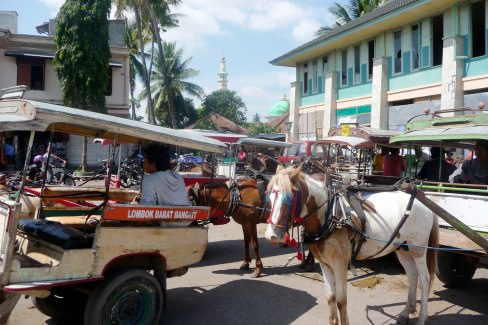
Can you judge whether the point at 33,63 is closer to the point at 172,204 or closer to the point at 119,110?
the point at 119,110

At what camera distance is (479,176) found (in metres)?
5.77

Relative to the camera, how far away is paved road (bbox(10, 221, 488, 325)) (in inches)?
197

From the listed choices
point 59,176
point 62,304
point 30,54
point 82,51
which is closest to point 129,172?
point 59,176

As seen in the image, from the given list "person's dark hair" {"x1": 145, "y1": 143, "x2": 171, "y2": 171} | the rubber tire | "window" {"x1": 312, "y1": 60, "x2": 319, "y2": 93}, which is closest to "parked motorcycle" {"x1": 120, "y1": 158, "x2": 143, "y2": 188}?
the rubber tire

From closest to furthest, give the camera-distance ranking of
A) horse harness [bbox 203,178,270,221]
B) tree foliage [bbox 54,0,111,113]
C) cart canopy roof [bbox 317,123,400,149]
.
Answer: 1. horse harness [bbox 203,178,270,221]
2. cart canopy roof [bbox 317,123,400,149]
3. tree foliage [bbox 54,0,111,113]

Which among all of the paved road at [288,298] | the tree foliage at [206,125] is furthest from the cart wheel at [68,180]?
the tree foliage at [206,125]

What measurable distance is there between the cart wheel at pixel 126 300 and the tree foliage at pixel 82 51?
68.8 feet

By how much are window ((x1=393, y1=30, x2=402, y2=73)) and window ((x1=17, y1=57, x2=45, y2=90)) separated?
66.9 feet

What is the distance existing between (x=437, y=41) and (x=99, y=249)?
59.8 ft

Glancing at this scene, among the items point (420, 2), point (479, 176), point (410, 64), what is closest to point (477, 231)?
point (479, 176)

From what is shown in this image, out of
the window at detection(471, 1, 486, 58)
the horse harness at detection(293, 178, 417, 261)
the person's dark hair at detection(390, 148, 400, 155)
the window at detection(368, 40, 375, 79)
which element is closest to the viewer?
the horse harness at detection(293, 178, 417, 261)

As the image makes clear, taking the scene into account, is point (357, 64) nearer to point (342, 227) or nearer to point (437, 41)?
point (437, 41)

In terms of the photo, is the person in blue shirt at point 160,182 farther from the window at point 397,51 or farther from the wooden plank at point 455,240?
the window at point 397,51

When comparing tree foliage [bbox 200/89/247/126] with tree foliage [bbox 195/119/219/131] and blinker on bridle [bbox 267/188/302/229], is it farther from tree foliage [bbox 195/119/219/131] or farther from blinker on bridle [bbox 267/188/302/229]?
blinker on bridle [bbox 267/188/302/229]
